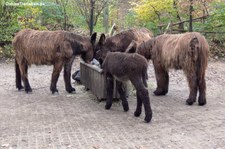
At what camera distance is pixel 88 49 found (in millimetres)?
8531

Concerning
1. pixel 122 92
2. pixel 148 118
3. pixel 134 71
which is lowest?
pixel 148 118

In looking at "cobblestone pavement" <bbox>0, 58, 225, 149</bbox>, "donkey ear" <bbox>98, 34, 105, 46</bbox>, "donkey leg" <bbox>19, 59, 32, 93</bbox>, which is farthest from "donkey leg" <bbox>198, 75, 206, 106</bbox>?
"donkey leg" <bbox>19, 59, 32, 93</bbox>

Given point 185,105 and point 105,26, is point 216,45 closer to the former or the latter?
point 105,26

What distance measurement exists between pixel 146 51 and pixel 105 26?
949 centimetres

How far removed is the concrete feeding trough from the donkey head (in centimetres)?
18

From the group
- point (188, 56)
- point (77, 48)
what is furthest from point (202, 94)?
point (77, 48)

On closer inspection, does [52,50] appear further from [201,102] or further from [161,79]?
[201,102]

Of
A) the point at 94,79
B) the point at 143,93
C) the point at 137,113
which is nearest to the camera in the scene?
the point at 143,93

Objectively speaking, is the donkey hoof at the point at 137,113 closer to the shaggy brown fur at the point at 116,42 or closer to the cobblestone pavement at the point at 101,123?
the cobblestone pavement at the point at 101,123

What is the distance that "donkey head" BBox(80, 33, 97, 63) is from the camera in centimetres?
845

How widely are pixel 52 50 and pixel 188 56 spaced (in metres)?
3.11

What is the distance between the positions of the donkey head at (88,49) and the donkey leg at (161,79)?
1.67 m

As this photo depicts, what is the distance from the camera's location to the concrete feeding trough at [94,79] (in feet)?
23.9

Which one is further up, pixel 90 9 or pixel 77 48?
pixel 90 9
